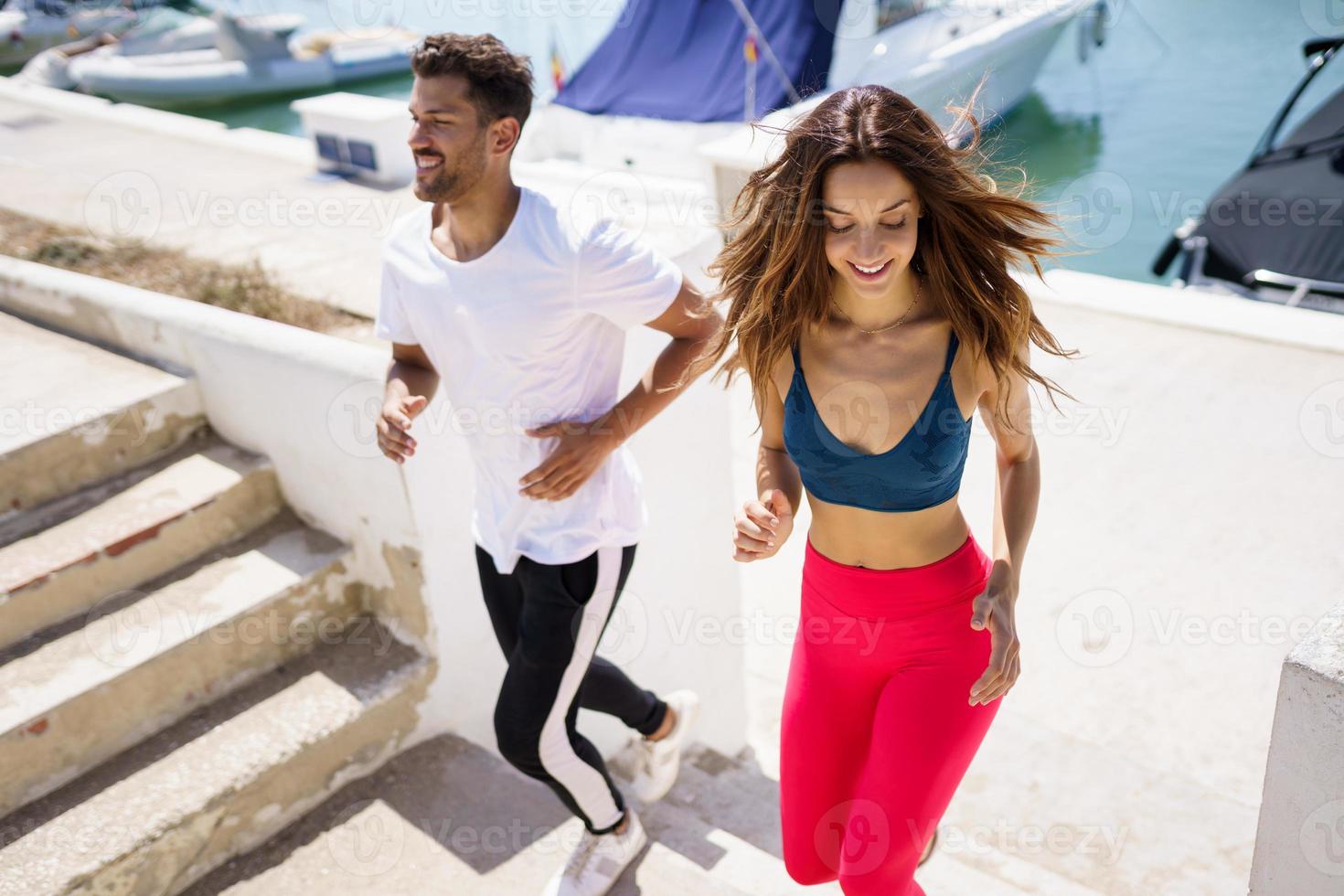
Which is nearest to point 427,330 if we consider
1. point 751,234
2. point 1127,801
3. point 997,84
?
point 751,234

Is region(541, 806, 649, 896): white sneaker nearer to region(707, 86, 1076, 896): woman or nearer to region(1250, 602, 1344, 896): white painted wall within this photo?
region(707, 86, 1076, 896): woman

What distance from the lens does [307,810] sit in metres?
3.23

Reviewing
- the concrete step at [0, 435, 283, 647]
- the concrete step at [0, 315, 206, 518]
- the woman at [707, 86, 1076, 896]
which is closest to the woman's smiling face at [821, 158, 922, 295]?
the woman at [707, 86, 1076, 896]

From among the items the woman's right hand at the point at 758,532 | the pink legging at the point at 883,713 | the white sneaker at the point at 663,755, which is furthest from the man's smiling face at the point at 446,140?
the white sneaker at the point at 663,755

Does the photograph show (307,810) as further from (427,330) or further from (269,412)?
(427,330)

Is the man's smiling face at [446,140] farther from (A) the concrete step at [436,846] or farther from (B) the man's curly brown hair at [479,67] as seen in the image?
(A) the concrete step at [436,846]

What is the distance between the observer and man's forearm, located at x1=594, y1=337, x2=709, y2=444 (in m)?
2.70

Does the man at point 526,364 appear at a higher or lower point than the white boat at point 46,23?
higher

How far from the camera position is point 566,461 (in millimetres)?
2588

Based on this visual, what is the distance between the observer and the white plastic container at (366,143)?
6.20 m

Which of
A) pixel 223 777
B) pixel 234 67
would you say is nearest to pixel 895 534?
pixel 223 777

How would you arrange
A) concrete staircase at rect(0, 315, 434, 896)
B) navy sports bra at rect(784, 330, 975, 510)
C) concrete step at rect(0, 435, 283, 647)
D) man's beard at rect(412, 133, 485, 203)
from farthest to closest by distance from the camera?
concrete step at rect(0, 435, 283, 647) < concrete staircase at rect(0, 315, 434, 896) < man's beard at rect(412, 133, 485, 203) < navy sports bra at rect(784, 330, 975, 510)

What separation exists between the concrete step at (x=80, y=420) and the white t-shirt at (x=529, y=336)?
1243 mm

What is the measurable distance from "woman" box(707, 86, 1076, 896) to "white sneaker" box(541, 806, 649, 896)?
79 centimetres
